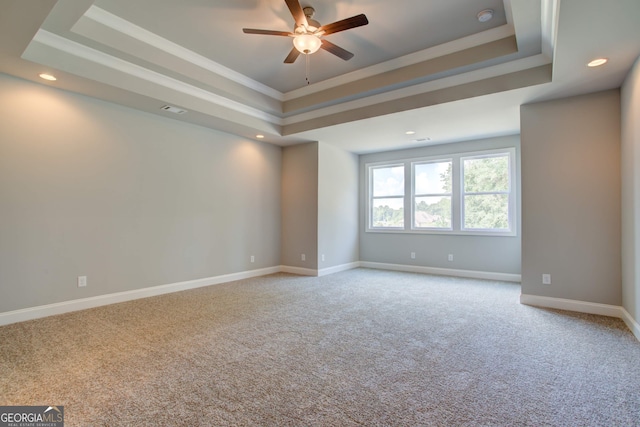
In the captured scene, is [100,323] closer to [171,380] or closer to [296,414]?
[171,380]

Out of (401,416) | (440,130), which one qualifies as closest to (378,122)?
(440,130)

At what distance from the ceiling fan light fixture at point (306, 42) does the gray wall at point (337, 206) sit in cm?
297

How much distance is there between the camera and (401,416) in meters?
1.72

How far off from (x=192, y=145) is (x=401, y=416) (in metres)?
4.56

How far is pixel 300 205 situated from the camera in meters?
6.13

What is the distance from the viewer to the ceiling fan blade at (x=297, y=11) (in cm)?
255

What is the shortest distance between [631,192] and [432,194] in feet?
10.9

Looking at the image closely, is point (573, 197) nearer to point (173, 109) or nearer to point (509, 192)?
point (509, 192)

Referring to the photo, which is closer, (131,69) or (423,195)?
(131,69)

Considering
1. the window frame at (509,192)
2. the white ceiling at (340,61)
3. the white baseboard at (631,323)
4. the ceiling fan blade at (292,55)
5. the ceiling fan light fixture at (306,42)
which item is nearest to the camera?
the white ceiling at (340,61)

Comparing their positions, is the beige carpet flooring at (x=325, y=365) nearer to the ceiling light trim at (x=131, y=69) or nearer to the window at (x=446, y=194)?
the window at (x=446, y=194)

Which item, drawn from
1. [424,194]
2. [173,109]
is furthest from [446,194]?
[173,109]

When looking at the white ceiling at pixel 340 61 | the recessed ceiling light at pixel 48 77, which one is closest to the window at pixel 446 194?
the white ceiling at pixel 340 61

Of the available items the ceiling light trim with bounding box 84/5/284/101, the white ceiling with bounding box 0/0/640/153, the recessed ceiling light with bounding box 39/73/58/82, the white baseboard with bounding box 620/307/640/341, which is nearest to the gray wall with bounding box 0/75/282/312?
the recessed ceiling light with bounding box 39/73/58/82
